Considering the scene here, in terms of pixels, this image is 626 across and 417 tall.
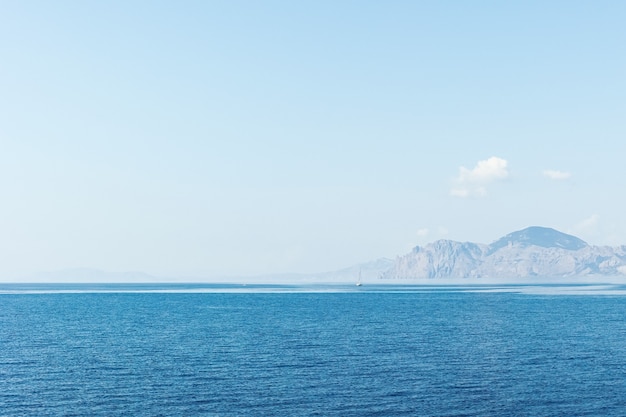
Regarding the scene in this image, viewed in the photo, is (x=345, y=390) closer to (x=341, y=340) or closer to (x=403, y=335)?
(x=341, y=340)

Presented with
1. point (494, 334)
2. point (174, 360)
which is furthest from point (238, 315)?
point (174, 360)

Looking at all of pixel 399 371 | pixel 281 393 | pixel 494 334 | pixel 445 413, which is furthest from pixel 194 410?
pixel 494 334

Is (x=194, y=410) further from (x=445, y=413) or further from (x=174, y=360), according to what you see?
(x=174, y=360)

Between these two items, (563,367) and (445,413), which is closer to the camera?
(445,413)

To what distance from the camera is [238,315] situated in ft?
656

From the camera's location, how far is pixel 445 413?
69125mm

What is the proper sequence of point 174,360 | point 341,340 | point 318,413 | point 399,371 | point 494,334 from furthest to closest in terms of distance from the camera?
point 494,334 < point 341,340 < point 174,360 < point 399,371 < point 318,413

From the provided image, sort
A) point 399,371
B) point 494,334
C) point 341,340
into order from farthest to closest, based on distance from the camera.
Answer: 1. point 494,334
2. point 341,340
3. point 399,371

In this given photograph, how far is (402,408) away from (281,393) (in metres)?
14.6

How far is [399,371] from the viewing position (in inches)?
3595

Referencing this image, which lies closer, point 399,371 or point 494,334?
point 399,371

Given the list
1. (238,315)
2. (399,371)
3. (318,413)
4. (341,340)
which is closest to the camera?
(318,413)

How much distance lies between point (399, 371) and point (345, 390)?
1451 cm

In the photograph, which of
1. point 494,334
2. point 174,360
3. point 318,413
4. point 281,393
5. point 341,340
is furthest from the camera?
point 494,334
